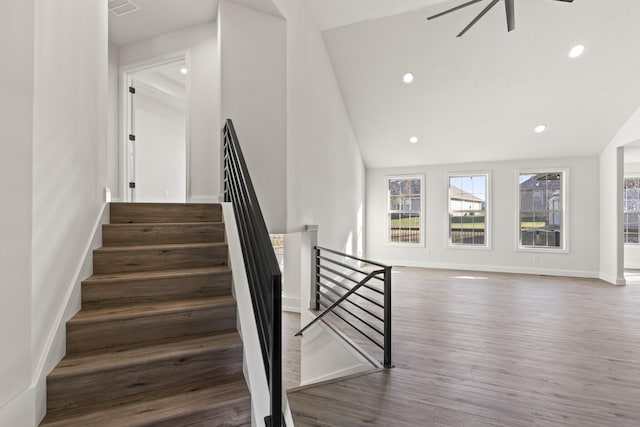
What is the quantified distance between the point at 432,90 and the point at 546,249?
172 inches

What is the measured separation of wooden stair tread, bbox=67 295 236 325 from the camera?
179 cm

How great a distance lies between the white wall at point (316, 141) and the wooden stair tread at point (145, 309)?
1.70 m

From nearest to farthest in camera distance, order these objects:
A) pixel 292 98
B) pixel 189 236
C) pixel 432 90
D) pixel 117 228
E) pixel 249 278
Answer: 1. pixel 249 278
2. pixel 117 228
3. pixel 189 236
4. pixel 292 98
5. pixel 432 90

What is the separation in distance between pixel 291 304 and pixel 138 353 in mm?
4096

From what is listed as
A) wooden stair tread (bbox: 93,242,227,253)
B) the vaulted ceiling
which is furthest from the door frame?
wooden stair tread (bbox: 93,242,227,253)

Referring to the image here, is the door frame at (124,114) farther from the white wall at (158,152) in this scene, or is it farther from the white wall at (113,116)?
the white wall at (158,152)

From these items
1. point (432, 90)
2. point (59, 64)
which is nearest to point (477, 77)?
point (432, 90)

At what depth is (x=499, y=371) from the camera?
105 inches

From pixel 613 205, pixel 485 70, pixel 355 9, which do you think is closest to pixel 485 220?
pixel 613 205

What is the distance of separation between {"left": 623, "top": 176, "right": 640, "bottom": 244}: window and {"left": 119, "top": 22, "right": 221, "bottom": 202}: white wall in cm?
948

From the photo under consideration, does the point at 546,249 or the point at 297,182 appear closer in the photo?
the point at 297,182

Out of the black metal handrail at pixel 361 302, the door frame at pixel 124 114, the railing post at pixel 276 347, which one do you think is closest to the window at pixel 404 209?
the black metal handrail at pixel 361 302

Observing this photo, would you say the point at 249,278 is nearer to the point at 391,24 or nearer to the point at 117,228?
the point at 117,228

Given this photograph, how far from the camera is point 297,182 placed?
393 cm
